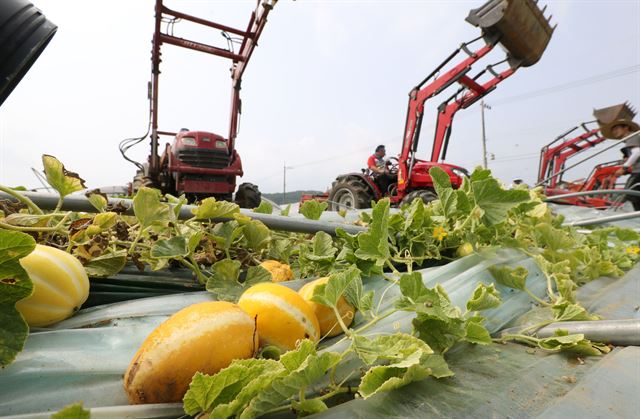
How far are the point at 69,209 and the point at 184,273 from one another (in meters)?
0.36

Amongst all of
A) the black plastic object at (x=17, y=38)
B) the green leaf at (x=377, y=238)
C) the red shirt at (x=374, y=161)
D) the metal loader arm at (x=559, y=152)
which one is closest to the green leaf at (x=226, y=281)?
the green leaf at (x=377, y=238)

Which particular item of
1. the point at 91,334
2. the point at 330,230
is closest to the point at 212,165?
the point at 330,230

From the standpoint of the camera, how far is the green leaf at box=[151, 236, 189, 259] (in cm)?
89

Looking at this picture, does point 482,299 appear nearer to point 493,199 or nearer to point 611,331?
point 611,331

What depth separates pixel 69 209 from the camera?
0.99m

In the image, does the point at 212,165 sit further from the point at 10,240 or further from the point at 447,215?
the point at 10,240

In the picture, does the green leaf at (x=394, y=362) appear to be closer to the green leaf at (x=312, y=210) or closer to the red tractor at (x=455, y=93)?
the green leaf at (x=312, y=210)

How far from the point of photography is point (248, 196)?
7.81 metres

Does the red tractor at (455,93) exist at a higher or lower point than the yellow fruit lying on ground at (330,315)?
higher

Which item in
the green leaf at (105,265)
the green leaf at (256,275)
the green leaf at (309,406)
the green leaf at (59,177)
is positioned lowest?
the green leaf at (309,406)

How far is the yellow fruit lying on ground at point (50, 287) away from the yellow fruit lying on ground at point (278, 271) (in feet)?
1.53

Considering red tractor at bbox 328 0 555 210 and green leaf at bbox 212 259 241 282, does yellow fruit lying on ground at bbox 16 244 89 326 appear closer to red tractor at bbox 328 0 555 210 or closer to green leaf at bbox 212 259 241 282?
green leaf at bbox 212 259 241 282

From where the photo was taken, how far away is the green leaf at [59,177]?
→ 2.70 ft

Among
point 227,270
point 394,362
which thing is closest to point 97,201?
point 227,270
